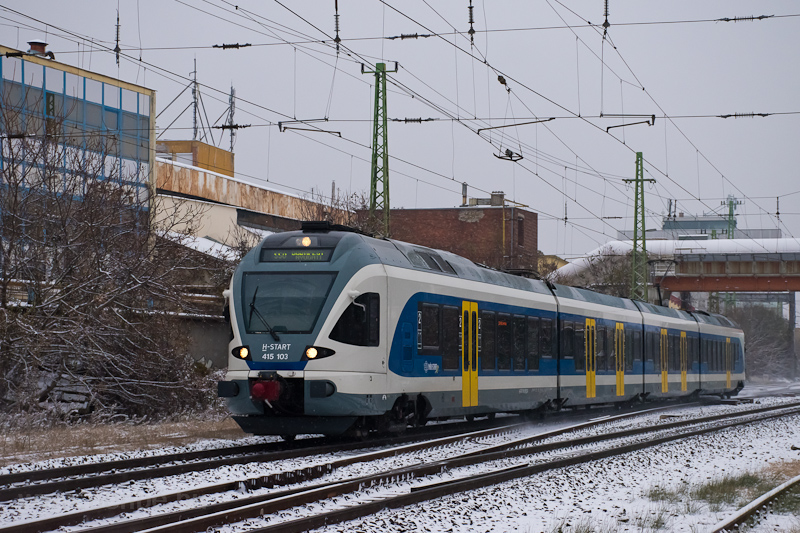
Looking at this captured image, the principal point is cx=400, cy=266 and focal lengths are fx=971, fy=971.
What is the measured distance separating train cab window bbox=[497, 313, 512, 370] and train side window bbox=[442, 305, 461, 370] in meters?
1.74

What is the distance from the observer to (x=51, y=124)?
20.7 metres

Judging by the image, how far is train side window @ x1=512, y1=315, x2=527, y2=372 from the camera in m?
18.9

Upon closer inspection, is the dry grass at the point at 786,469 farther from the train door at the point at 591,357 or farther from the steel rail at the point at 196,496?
the train door at the point at 591,357

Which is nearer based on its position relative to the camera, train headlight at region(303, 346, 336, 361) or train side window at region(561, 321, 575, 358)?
train headlight at region(303, 346, 336, 361)

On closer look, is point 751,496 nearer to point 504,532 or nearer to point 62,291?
point 504,532

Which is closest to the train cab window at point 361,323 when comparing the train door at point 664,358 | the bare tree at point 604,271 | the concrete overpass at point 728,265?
the train door at point 664,358

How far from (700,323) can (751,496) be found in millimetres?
22785

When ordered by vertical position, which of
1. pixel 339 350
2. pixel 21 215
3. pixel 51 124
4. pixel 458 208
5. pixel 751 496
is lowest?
pixel 751 496

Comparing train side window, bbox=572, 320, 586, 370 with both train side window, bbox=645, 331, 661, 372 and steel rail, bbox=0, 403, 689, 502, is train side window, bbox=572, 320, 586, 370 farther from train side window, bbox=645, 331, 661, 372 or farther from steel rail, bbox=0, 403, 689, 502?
steel rail, bbox=0, 403, 689, 502

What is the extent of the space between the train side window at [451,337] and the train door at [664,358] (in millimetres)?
13683

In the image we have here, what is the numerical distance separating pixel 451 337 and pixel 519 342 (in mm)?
3082

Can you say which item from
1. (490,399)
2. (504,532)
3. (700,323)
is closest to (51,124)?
(490,399)

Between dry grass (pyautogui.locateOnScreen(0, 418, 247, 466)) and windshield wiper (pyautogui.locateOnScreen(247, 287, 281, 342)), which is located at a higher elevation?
windshield wiper (pyautogui.locateOnScreen(247, 287, 281, 342))

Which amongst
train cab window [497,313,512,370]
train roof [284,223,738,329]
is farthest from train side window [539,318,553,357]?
train cab window [497,313,512,370]
